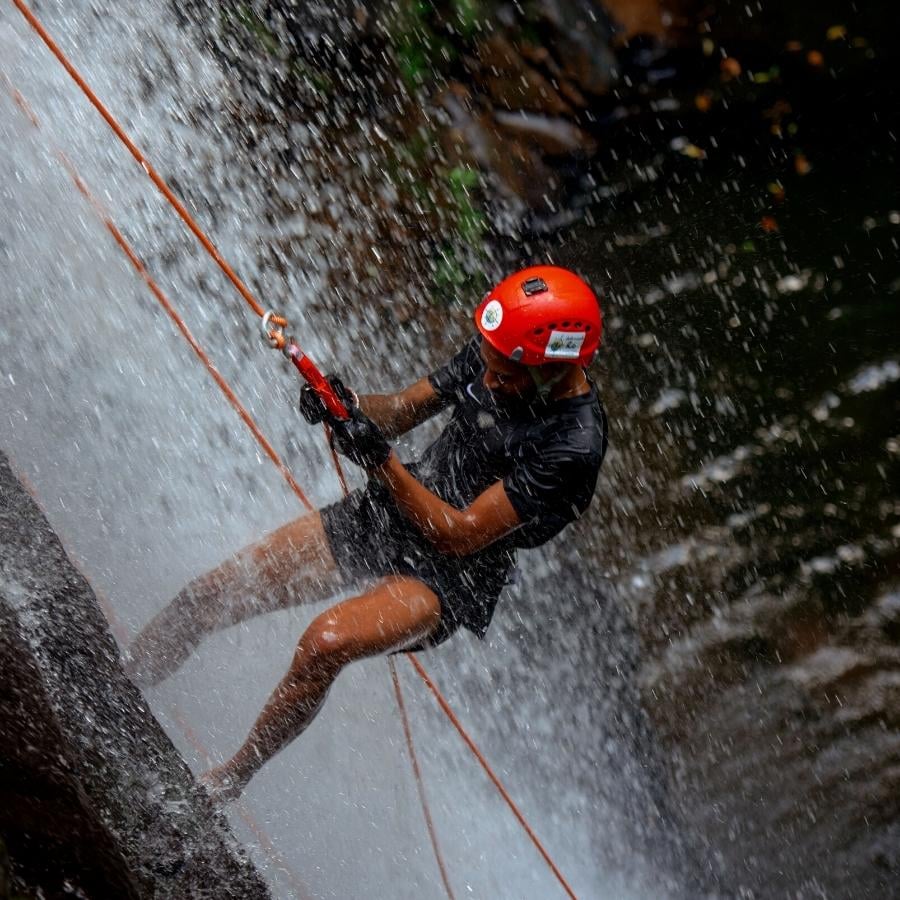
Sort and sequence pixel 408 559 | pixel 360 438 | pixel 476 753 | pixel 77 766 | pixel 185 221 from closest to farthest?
pixel 77 766 < pixel 360 438 < pixel 408 559 < pixel 185 221 < pixel 476 753

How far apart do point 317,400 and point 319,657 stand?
0.76 m

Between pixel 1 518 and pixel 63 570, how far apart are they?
0.22 metres

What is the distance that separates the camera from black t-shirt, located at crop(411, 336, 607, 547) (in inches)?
110

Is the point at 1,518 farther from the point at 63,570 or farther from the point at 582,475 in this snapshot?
the point at 582,475

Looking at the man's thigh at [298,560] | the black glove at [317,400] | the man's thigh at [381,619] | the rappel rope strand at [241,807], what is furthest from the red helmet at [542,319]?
the rappel rope strand at [241,807]

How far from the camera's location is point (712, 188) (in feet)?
22.1

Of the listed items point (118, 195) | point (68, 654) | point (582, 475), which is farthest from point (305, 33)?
point (68, 654)

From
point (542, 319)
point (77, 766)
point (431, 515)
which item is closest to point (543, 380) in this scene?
point (542, 319)

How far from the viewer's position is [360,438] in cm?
261

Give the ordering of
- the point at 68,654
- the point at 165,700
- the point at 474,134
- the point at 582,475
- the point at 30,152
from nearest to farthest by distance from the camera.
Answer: the point at 68,654 < the point at 582,475 < the point at 165,700 < the point at 30,152 < the point at 474,134

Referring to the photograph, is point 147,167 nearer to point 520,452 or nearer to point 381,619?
point 520,452

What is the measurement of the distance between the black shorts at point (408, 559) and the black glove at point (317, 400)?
0.41 m

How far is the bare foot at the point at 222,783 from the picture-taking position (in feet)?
9.07

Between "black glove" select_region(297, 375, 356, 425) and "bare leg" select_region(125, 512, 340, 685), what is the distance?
0.57 m
